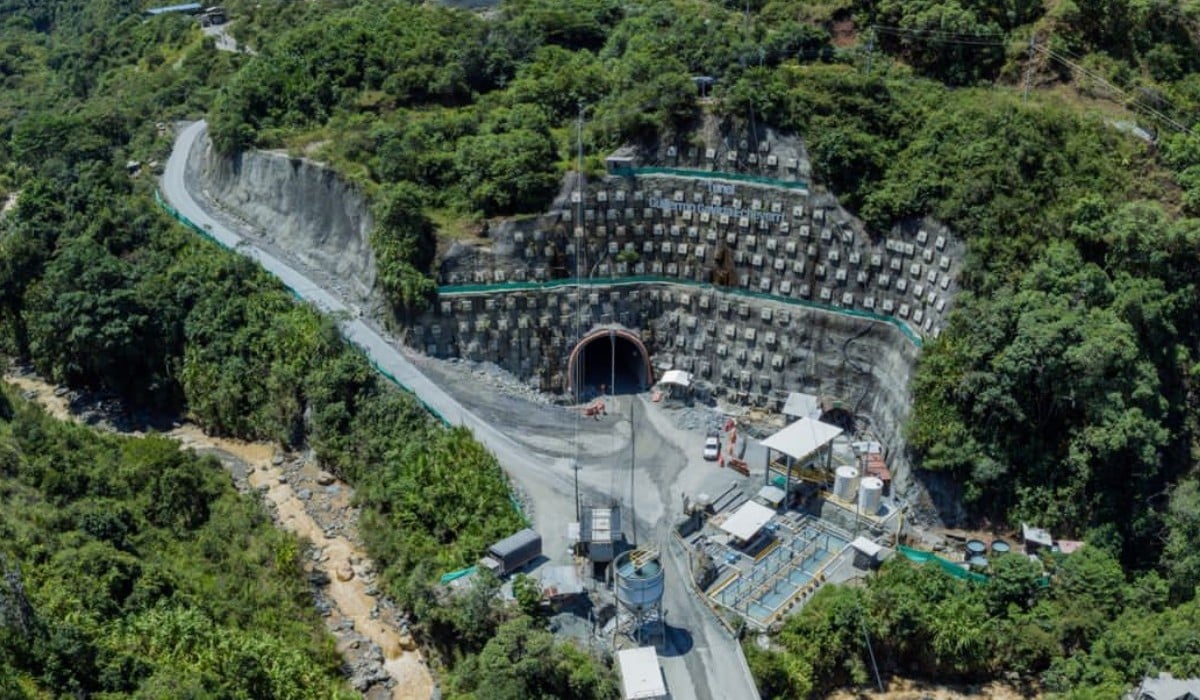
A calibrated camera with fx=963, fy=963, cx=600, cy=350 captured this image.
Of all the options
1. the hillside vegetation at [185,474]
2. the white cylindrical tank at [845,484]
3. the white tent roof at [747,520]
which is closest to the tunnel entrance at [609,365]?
the hillside vegetation at [185,474]

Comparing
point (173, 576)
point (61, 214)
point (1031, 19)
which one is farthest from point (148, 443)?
point (1031, 19)

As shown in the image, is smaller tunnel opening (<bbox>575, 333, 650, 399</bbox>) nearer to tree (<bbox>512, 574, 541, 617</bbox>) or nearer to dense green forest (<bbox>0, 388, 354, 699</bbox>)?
tree (<bbox>512, 574, 541, 617</bbox>)

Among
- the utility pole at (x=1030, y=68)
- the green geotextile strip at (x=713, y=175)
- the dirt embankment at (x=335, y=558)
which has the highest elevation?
the utility pole at (x=1030, y=68)

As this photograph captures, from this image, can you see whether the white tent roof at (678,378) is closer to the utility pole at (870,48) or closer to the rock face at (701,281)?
the rock face at (701,281)

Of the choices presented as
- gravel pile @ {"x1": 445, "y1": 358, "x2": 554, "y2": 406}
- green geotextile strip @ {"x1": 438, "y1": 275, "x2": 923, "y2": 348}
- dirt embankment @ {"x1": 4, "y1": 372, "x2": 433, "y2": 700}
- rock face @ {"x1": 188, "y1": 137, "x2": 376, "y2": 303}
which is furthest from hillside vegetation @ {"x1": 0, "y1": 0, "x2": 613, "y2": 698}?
gravel pile @ {"x1": 445, "y1": 358, "x2": 554, "y2": 406}

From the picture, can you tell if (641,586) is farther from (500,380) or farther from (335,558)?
(500,380)

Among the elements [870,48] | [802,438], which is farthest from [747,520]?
[870,48]

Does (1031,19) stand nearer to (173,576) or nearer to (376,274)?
(376,274)
